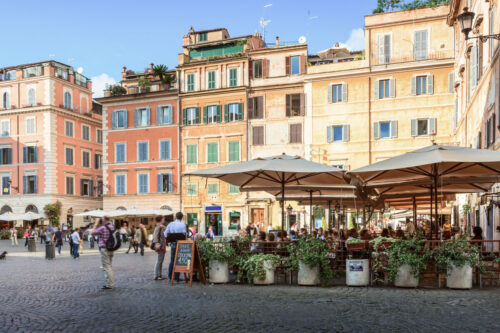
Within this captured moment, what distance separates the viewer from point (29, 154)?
5012 cm

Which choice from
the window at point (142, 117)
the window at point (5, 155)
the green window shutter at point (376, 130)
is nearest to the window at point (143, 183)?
the window at point (142, 117)

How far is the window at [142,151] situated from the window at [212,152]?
5.75m

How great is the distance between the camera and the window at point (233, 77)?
4238cm

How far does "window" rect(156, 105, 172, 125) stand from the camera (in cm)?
4447

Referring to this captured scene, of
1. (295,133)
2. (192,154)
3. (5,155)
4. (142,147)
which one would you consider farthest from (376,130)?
(5,155)

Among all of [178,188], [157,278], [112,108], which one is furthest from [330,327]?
[112,108]

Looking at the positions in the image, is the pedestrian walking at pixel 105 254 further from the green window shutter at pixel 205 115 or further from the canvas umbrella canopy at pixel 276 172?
the green window shutter at pixel 205 115

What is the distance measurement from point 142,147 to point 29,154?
12.2 m

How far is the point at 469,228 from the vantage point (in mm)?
22875

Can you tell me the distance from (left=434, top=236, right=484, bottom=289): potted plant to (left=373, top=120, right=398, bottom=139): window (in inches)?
1073

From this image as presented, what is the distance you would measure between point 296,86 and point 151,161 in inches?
527

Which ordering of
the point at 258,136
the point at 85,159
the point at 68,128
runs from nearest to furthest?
the point at 258,136 → the point at 68,128 → the point at 85,159

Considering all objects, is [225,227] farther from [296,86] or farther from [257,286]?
[257,286]

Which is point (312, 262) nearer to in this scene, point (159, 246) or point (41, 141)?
point (159, 246)
